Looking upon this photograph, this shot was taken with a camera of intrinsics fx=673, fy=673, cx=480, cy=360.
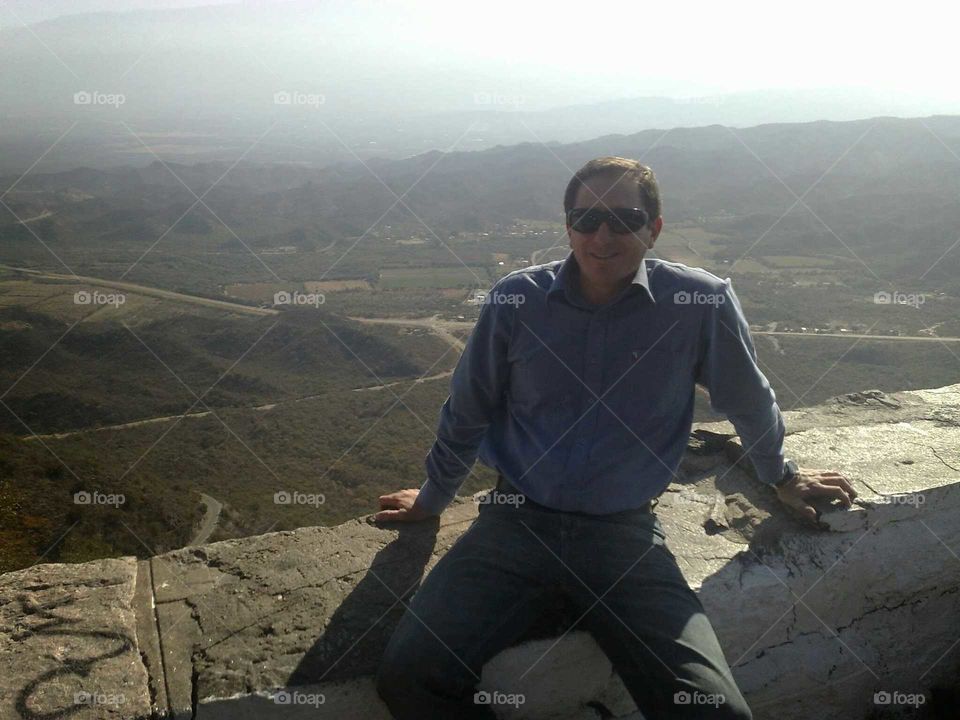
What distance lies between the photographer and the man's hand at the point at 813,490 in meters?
2.31

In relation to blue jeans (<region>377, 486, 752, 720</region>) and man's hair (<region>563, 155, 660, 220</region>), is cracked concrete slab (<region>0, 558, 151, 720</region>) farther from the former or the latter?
man's hair (<region>563, 155, 660, 220</region>)

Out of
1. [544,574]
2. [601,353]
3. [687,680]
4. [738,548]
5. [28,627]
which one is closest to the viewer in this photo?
[687,680]

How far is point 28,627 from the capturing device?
1.83 m

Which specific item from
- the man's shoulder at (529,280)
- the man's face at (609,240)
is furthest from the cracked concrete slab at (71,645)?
the man's face at (609,240)

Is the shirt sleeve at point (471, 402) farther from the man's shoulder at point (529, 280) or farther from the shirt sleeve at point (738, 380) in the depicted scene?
the shirt sleeve at point (738, 380)

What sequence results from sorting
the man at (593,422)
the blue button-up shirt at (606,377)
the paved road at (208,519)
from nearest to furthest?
the man at (593,422) < the blue button-up shirt at (606,377) < the paved road at (208,519)

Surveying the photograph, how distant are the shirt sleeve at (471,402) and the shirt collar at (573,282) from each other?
0.17 metres

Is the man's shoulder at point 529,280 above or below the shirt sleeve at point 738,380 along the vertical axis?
above

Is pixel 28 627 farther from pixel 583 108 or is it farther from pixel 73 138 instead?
pixel 583 108

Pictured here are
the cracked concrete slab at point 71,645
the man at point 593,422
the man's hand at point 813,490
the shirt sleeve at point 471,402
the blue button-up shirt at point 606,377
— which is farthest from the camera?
the man's hand at point 813,490

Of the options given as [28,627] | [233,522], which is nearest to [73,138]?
[233,522]

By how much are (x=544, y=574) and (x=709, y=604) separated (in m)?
0.55

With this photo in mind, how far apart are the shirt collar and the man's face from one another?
0.05 m

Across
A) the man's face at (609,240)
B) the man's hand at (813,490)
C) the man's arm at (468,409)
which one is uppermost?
the man's face at (609,240)
